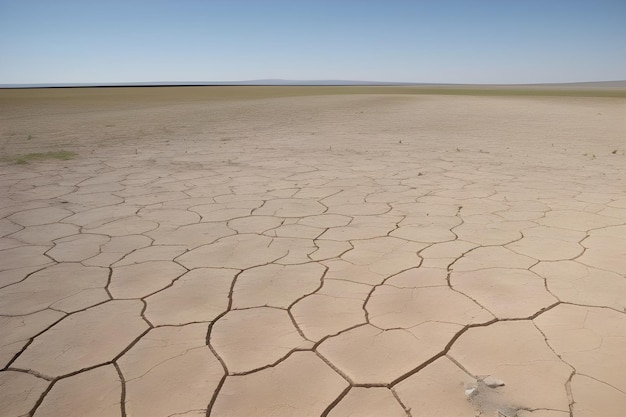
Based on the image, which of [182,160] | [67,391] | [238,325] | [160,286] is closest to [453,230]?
[238,325]

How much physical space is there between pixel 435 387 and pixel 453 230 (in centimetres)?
127

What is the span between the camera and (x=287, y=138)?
635 centimetres

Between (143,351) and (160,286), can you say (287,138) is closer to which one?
(160,286)

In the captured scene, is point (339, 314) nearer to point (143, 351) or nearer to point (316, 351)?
point (316, 351)

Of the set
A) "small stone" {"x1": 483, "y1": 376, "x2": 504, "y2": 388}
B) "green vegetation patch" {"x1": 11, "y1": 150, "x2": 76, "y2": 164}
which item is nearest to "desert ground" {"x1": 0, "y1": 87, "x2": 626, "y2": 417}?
"small stone" {"x1": 483, "y1": 376, "x2": 504, "y2": 388}

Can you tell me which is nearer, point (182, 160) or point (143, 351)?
point (143, 351)

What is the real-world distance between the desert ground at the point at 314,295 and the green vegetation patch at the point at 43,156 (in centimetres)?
99

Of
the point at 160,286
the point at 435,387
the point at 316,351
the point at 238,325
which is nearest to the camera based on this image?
the point at 435,387

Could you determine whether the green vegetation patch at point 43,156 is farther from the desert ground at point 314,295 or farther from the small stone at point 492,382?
the small stone at point 492,382

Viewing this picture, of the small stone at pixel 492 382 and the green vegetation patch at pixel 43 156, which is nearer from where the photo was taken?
the small stone at pixel 492 382

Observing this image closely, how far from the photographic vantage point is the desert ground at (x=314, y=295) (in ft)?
3.54

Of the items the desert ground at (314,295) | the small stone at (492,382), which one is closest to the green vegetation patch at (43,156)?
the desert ground at (314,295)

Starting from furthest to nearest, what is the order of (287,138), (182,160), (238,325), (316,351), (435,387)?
(287,138) → (182,160) → (238,325) → (316,351) → (435,387)

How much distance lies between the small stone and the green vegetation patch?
4.78 meters
